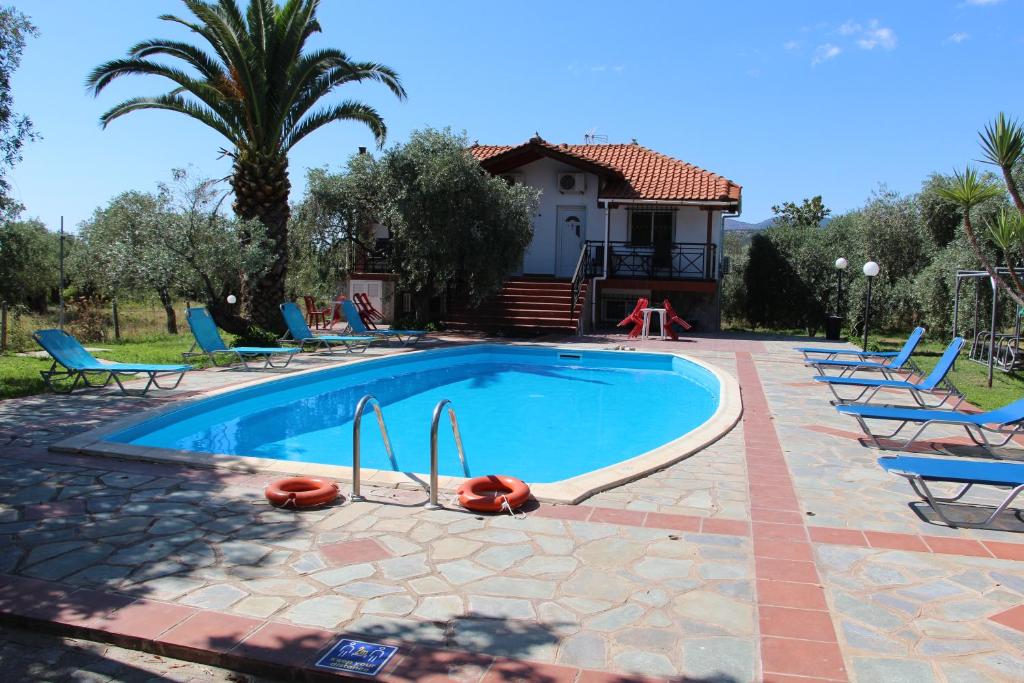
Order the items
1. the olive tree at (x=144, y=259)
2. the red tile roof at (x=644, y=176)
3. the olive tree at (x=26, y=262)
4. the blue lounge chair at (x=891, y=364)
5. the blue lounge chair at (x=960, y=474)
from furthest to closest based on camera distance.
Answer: the red tile roof at (x=644, y=176) < the olive tree at (x=144, y=259) < the olive tree at (x=26, y=262) < the blue lounge chair at (x=891, y=364) < the blue lounge chair at (x=960, y=474)

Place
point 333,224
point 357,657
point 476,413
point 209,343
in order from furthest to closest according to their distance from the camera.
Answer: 1. point 333,224
2. point 209,343
3. point 476,413
4. point 357,657

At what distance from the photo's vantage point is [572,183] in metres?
23.8

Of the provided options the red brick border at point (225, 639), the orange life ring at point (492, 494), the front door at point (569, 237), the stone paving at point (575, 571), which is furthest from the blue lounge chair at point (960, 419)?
the front door at point (569, 237)

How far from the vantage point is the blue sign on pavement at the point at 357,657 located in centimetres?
310

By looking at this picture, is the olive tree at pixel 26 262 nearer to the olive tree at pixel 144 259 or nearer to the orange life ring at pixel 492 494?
the olive tree at pixel 144 259

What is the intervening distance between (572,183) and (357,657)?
21.8 m

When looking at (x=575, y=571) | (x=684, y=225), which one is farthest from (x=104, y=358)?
(x=684, y=225)

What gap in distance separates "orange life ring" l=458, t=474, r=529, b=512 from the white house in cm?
1595

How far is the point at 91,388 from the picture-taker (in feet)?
32.3

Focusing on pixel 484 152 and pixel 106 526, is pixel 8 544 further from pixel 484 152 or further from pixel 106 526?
pixel 484 152

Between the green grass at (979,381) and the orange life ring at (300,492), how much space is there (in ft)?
28.0

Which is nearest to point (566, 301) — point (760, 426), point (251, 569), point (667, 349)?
point (667, 349)

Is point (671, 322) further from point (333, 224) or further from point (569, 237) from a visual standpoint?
point (333, 224)

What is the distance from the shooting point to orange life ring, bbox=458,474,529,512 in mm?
5066
